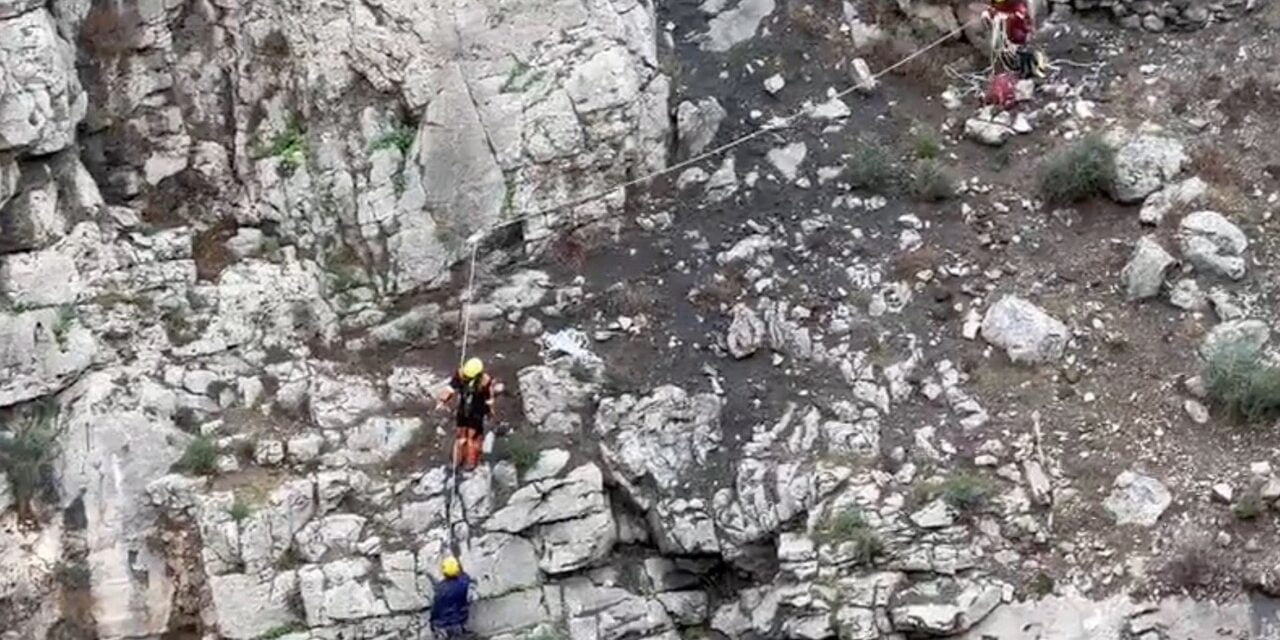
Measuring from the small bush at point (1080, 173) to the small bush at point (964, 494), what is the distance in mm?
3424

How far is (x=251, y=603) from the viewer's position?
14.3 m

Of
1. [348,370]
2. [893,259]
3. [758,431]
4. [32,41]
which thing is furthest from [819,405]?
[32,41]

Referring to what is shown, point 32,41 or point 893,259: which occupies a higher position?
point 32,41

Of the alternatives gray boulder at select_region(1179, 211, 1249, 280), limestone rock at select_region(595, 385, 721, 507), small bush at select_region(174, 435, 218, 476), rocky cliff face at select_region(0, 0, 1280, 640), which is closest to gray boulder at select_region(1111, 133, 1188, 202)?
rocky cliff face at select_region(0, 0, 1280, 640)

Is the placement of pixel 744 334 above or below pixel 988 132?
below

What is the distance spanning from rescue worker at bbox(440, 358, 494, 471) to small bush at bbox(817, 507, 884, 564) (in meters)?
3.10

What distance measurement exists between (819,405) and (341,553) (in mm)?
4450

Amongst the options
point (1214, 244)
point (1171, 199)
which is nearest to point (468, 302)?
point (1171, 199)

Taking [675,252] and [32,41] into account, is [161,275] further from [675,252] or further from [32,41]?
[675,252]

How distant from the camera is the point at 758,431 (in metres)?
15.0

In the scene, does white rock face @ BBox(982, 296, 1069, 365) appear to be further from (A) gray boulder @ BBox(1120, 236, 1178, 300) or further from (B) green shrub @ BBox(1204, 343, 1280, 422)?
(B) green shrub @ BBox(1204, 343, 1280, 422)

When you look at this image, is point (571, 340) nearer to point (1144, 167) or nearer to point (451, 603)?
point (451, 603)

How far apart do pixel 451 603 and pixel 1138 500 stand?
5862mm

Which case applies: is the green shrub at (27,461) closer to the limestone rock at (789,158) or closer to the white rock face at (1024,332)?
the limestone rock at (789,158)
